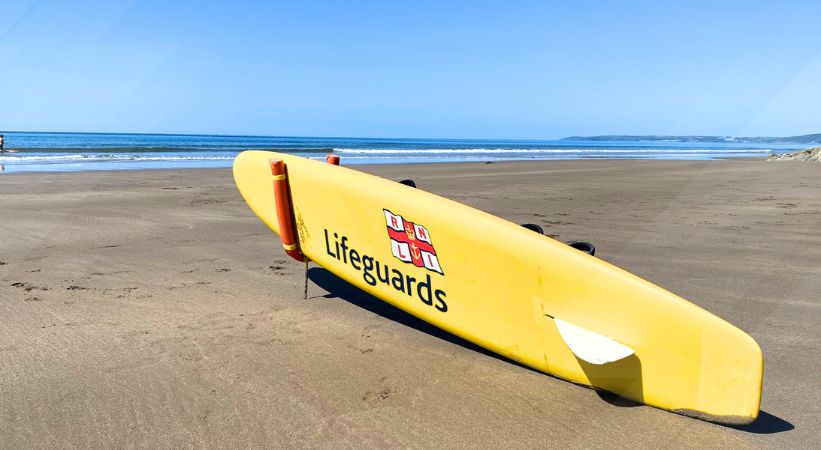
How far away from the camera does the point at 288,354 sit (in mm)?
3020

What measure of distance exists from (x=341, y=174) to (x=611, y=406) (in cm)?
209

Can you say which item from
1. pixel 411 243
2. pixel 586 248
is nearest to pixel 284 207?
pixel 411 243

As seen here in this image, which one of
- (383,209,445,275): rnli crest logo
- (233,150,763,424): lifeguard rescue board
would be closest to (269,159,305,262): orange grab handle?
(233,150,763,424): lifeguard rescue board

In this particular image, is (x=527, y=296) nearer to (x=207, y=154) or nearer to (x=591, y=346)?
(x=591, y=346)

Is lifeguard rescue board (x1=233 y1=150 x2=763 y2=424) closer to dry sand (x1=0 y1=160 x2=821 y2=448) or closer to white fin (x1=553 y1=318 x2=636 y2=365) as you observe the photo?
white fin (x1=553 y1=318 x2=636 y2=365)

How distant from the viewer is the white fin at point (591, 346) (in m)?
2.25

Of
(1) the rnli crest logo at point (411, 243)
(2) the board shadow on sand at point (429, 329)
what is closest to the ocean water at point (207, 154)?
(2) the board shadow on sand at point (429, 329)

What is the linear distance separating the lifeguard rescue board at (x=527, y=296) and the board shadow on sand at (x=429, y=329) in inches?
1.6

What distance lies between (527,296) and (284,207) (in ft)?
6.36

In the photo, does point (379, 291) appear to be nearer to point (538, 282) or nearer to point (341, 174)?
point (341, 174)

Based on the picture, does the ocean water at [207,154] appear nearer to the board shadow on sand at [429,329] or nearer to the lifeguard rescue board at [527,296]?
the board shadow on sand at [429,329]

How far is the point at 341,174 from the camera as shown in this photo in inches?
140

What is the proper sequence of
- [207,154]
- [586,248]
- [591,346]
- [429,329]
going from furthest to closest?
[207,154]
[429,329]
[586,248]
[591,346]

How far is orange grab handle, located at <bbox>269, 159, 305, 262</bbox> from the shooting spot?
3.76 metres
